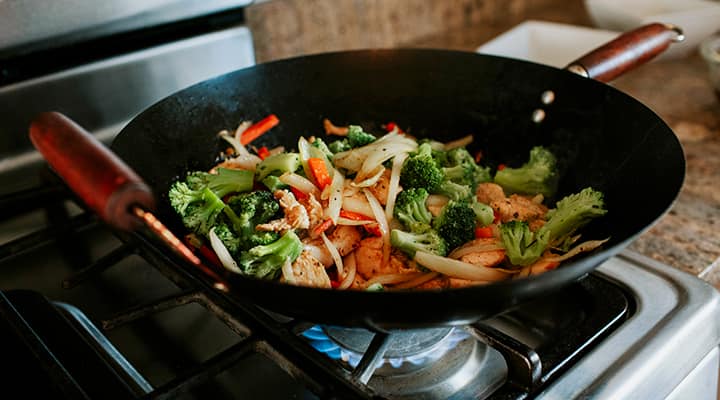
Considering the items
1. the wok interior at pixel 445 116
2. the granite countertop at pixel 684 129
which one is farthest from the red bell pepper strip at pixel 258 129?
the granite countertop at pixel 684 129

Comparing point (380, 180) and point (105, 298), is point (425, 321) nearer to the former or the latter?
point (380, 180)

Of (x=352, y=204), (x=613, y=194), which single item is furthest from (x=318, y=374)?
(x=613, y=194)

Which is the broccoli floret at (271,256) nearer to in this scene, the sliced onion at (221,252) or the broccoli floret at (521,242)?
the sliced onion at (221,252)

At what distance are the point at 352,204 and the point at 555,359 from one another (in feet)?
1.24

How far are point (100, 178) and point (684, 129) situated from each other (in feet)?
4.88

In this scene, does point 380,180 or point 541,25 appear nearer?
point 380,180

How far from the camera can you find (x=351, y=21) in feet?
6.33

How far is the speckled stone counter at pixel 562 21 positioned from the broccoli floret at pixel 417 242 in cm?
45

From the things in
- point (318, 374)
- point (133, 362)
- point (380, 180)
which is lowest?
point (133, 362)

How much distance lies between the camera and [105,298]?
46.3 inches

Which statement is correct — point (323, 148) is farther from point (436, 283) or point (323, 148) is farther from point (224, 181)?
point (436, 283)

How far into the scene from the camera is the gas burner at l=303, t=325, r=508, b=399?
0.93m

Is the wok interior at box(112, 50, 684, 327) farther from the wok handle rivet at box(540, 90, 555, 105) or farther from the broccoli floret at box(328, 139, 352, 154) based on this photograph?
the broccoli floret at box(328, 139, 352, 154)

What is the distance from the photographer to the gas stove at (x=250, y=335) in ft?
2.80
